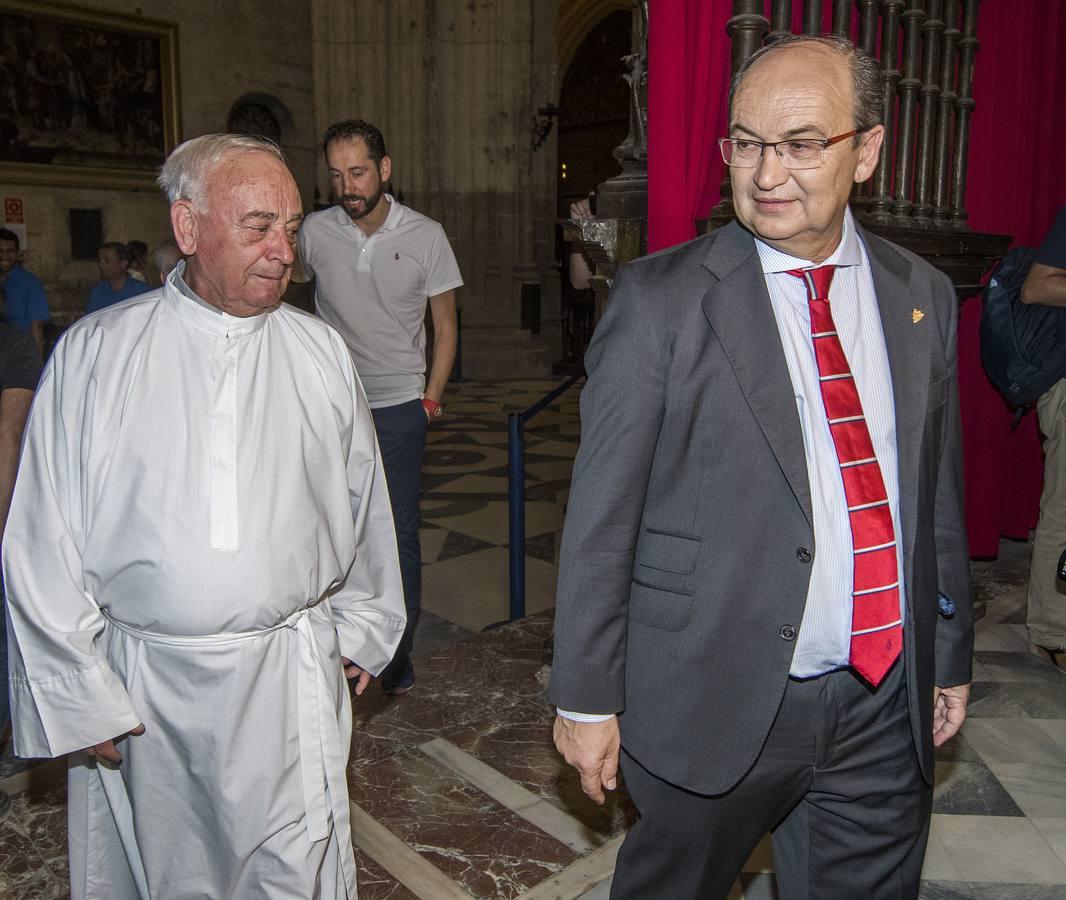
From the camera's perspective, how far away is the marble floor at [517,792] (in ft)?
8.27

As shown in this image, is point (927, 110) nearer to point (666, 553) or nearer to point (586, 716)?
point (666, 553)

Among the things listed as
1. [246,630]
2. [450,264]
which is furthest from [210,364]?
[450,264]

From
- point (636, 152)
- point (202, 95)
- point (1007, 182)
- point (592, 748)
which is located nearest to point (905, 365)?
point (592, 748)

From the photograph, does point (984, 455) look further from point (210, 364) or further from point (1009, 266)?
point (210, 364)

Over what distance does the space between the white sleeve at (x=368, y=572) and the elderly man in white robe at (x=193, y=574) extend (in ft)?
0.36

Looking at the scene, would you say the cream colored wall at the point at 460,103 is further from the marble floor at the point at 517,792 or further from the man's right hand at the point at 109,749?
the man's right hand at the point at 109,749

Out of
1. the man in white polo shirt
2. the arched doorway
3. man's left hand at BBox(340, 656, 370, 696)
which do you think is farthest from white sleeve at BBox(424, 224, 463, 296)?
the arched doorway

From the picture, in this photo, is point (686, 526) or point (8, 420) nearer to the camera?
point (686, 526)

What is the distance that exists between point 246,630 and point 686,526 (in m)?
0.85

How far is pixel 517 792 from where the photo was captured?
293cm

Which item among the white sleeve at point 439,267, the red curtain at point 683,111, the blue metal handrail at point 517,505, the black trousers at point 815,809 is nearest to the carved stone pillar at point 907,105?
the red curtain at point 683,111

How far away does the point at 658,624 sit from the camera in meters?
1.52

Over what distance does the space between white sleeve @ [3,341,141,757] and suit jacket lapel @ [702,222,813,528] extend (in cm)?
110

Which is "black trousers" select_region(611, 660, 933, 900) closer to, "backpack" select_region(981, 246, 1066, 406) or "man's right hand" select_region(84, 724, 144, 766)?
"man's right hand" select_region(84, 724, 144, 766)
